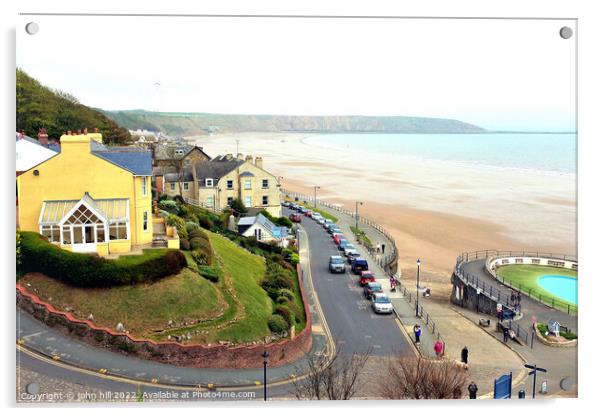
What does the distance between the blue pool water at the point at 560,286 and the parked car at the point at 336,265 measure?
10.9 m

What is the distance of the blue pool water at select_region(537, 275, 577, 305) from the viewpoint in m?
29.1

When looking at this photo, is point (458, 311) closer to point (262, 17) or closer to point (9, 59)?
point (262, 17)

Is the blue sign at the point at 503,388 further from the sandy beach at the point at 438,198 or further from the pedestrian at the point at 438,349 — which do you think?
the sandy beach at the point at 438,198

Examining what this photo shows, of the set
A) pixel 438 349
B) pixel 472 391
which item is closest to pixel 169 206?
pixel 438 349

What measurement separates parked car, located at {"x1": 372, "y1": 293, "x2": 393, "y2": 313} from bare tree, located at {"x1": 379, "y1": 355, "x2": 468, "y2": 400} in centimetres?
811

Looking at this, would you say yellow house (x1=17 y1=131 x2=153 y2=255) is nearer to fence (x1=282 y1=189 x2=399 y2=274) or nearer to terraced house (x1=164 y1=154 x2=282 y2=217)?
fence (x1=282 y1=189 x2=399 y2=274)

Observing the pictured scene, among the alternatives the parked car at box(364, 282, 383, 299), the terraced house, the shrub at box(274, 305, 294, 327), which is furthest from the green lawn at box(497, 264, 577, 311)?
the terraced house

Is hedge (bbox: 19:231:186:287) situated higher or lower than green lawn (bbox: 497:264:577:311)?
higher

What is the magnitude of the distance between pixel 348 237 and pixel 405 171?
179ft

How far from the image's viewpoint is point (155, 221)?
25.0 metres

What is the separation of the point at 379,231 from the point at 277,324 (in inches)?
1152

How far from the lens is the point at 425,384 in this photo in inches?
639

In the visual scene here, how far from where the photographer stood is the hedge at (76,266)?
59.1 feet

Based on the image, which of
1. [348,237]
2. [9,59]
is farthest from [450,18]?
[348,237]
